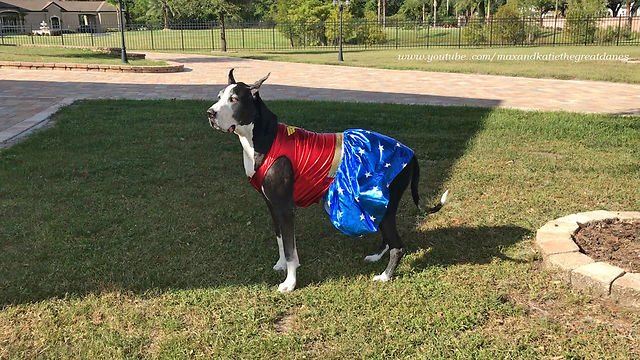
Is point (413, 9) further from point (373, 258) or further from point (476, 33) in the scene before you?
point (373, 258)

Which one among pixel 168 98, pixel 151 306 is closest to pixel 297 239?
pixel 151 306

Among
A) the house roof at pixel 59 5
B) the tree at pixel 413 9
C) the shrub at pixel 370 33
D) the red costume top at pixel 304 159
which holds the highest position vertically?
the house roof at pixel 59 5

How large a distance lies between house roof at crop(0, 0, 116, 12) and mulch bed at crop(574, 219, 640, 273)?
68.1 m

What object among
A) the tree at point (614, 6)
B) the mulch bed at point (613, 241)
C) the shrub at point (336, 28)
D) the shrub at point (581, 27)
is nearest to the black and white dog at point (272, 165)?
the mulch bed at point (613, 241)

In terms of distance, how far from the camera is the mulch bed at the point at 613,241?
348cm

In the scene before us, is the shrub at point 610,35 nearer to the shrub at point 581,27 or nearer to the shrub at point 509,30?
the shrub at point 581,27

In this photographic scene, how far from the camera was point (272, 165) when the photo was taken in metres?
3.19

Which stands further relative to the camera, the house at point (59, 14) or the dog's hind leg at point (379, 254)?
the house at point (59, 14)

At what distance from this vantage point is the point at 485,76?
15.4 meters

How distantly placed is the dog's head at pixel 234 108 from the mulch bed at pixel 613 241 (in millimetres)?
2522

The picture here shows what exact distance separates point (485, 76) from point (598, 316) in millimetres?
13351

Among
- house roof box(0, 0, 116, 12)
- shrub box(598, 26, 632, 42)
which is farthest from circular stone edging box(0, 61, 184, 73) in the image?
house roof box(0, 0, 116, 12)

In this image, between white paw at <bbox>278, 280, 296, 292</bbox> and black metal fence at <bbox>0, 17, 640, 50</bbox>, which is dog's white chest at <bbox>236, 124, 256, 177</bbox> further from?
black metal fence at <bbox>0, 17, 640, 50</bbox>

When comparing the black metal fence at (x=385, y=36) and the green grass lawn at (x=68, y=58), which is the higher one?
the black metal fence at (x=385, y=36)
